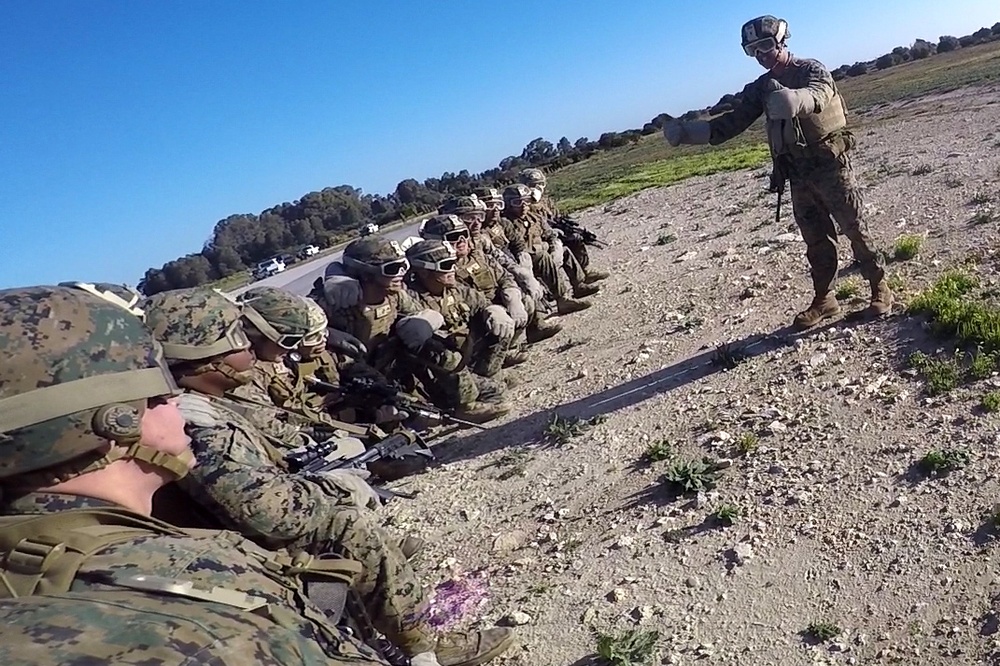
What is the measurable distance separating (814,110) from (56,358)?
5.53 metres

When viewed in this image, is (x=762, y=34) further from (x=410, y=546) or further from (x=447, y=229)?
(x=410, y=546)

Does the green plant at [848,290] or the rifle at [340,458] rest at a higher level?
the rifle at [340,458]

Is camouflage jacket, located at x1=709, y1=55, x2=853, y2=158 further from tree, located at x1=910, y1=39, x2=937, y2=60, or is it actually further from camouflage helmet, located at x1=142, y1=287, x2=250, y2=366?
tree, located at x1=910, y1=39, x2=937, y2=60

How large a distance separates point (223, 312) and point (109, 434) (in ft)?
6.23

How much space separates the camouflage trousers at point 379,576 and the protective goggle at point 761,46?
14.3 ft

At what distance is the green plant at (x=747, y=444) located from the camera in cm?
493

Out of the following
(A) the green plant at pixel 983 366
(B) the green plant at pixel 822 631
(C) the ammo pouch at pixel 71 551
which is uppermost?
(C) the ammo pouch at pixel 71 551

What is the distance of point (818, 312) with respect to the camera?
638 cm

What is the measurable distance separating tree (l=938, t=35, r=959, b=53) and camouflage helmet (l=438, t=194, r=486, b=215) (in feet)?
198

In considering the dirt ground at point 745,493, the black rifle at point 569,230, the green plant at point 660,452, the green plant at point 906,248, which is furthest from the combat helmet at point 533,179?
the green plant at point 660,452

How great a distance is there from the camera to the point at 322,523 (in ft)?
11.2

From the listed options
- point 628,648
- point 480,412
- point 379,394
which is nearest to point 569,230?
point 480,412

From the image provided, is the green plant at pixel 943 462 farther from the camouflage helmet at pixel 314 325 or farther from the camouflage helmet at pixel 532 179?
the camouflage helmet at pixel 532 179

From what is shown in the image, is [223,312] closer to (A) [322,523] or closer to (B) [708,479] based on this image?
(A) [322,523]
